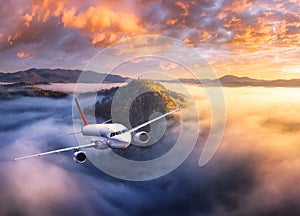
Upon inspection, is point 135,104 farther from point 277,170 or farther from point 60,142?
point 277,170

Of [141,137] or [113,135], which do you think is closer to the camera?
[113,135]

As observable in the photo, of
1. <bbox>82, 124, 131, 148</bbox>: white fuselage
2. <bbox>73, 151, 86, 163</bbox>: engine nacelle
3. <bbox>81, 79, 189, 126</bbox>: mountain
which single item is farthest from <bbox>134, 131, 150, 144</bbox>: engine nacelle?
<bbox>81, 79, 189, 126</bbox>: mountain

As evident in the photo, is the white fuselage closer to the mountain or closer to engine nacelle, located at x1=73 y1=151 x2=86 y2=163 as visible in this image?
engine nacelle, located at x1=73 y1=151 x2=86 y2=163

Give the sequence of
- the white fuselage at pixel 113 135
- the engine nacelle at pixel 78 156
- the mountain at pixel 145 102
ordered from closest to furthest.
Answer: the engine nacelle at pixel 78 156
the white fuselage at pixel 113 135
the mountain at pixel 145 102

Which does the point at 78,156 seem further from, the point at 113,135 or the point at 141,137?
the point at 141,137

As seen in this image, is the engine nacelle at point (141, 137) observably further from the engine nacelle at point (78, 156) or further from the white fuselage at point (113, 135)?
the engine nacelle at point (78, 156)

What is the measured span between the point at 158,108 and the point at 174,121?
8.63m

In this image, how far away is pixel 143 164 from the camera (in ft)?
136

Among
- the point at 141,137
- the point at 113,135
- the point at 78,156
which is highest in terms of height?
the point at 113,135

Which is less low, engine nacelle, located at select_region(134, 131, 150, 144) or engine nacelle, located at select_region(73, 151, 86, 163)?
engine nacelle, located at select_region(134, 131, 150, 144)

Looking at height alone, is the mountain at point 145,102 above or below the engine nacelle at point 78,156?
above

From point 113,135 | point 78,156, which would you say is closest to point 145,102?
point 113,135

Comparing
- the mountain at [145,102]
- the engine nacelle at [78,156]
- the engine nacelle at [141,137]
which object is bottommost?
the engine nacelle at [78,156]

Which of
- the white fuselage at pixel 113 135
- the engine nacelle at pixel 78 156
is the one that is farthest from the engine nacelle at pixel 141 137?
the engine nacelle at pixel 78 156
